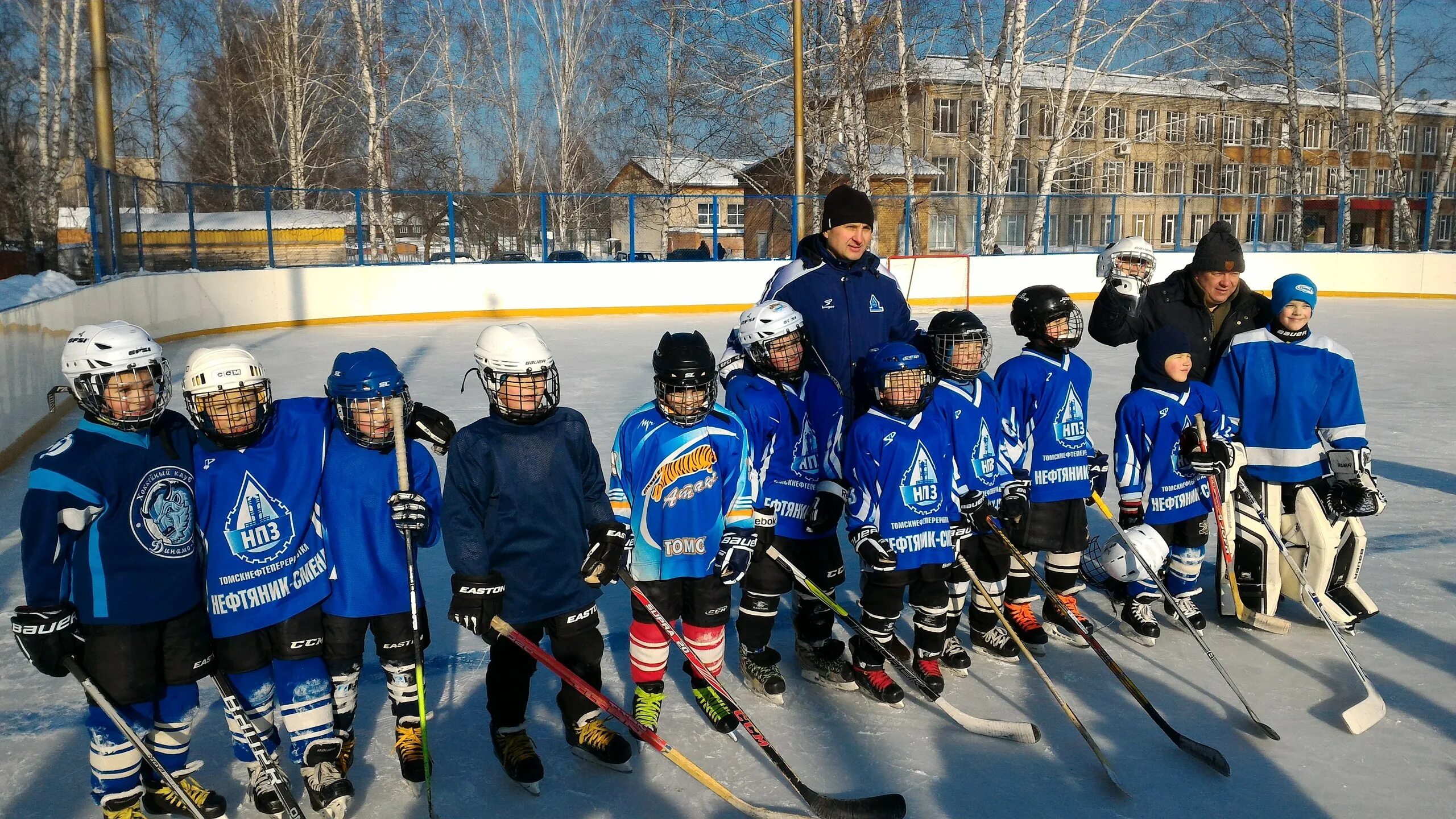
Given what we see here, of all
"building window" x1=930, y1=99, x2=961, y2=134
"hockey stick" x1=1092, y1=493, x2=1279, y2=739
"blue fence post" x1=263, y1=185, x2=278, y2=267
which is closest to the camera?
"hockey stick" x1=1092, y1=493, x2=1279, y2=739

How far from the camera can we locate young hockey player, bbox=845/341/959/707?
2828 mm

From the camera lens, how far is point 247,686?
7.89ft

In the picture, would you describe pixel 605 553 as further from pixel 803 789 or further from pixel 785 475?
pixel 785 475

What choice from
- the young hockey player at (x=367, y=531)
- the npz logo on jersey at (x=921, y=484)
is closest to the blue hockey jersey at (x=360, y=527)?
the young hockey player at (x=367, y=531)

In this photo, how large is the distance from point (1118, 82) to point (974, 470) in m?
31.9

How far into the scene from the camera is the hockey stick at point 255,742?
7.63 ft

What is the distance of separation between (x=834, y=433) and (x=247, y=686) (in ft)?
5.82

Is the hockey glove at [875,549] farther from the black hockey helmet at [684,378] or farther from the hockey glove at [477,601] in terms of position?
the hockey glove at [477,601]

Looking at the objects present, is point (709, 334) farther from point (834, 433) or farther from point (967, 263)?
point (834, 433)

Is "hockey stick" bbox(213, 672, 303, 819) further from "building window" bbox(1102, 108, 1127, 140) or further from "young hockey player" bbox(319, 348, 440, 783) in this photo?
"building window" bbox(1102, 108, 1127, 140)

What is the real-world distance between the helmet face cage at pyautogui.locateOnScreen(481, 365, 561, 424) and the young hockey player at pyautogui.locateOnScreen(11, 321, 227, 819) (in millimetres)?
721

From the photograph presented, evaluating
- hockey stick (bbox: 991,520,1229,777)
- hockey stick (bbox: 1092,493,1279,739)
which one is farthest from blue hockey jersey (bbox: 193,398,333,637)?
hockey stick (bbox: 1092,493,1279,739)

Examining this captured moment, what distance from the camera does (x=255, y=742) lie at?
2.36 meters

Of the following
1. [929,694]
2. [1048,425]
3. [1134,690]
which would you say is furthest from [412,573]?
[1048,425]
